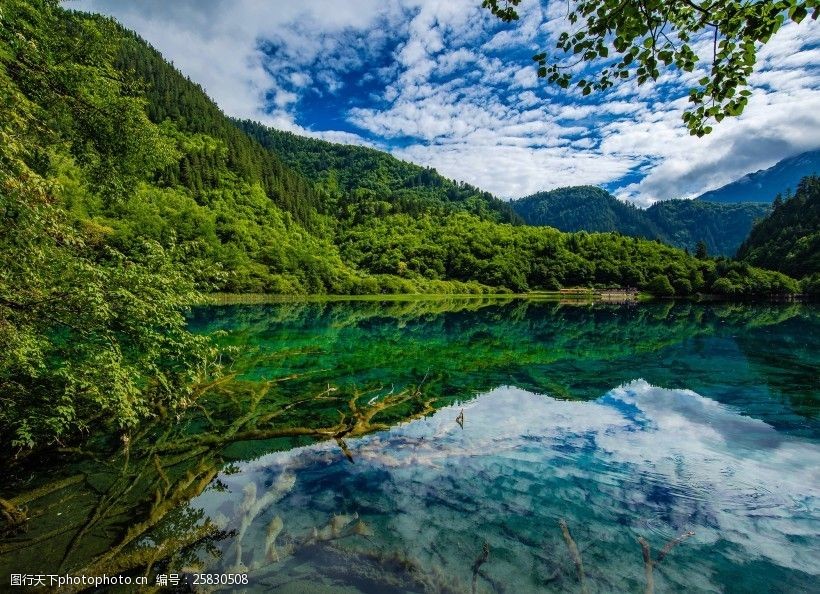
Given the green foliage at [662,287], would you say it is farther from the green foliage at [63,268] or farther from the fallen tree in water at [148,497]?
the green foliage at [63,268]

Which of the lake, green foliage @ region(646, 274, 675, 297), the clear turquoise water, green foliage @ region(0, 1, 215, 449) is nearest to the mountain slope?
green foliage @ region(0, 1, 215, 449)

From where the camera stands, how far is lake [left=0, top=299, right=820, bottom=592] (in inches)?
263

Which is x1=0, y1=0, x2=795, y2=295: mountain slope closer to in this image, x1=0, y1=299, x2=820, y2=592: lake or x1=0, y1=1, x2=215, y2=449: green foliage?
x1=0, y1=1, x2=215, y2=449: green foliage

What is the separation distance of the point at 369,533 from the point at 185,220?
131 metres

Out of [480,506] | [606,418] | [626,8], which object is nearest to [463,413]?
[606,418]

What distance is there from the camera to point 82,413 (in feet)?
38.2

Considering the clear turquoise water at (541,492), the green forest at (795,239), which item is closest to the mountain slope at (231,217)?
the clear turquoise water at (541,492)

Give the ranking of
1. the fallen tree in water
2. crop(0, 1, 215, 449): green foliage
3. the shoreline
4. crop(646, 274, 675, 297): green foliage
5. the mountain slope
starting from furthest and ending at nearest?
crop(646, 274, 675, 297): green foliage
the shoreline
the mountain slope
crop(0, 1, 215, 449): green foliage
the fallen tree in water

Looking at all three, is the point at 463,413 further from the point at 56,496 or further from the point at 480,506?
the point at 56,496

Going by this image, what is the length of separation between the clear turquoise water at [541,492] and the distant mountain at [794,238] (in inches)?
7267

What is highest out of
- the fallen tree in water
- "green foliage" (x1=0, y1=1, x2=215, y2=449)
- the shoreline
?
"green foliage" (x1=0, y1=1, x2=215, y2=449)

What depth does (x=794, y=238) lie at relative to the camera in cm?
17250

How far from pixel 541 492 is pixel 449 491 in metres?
2.07

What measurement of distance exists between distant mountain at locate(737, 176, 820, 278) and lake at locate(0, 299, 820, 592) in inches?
7363
